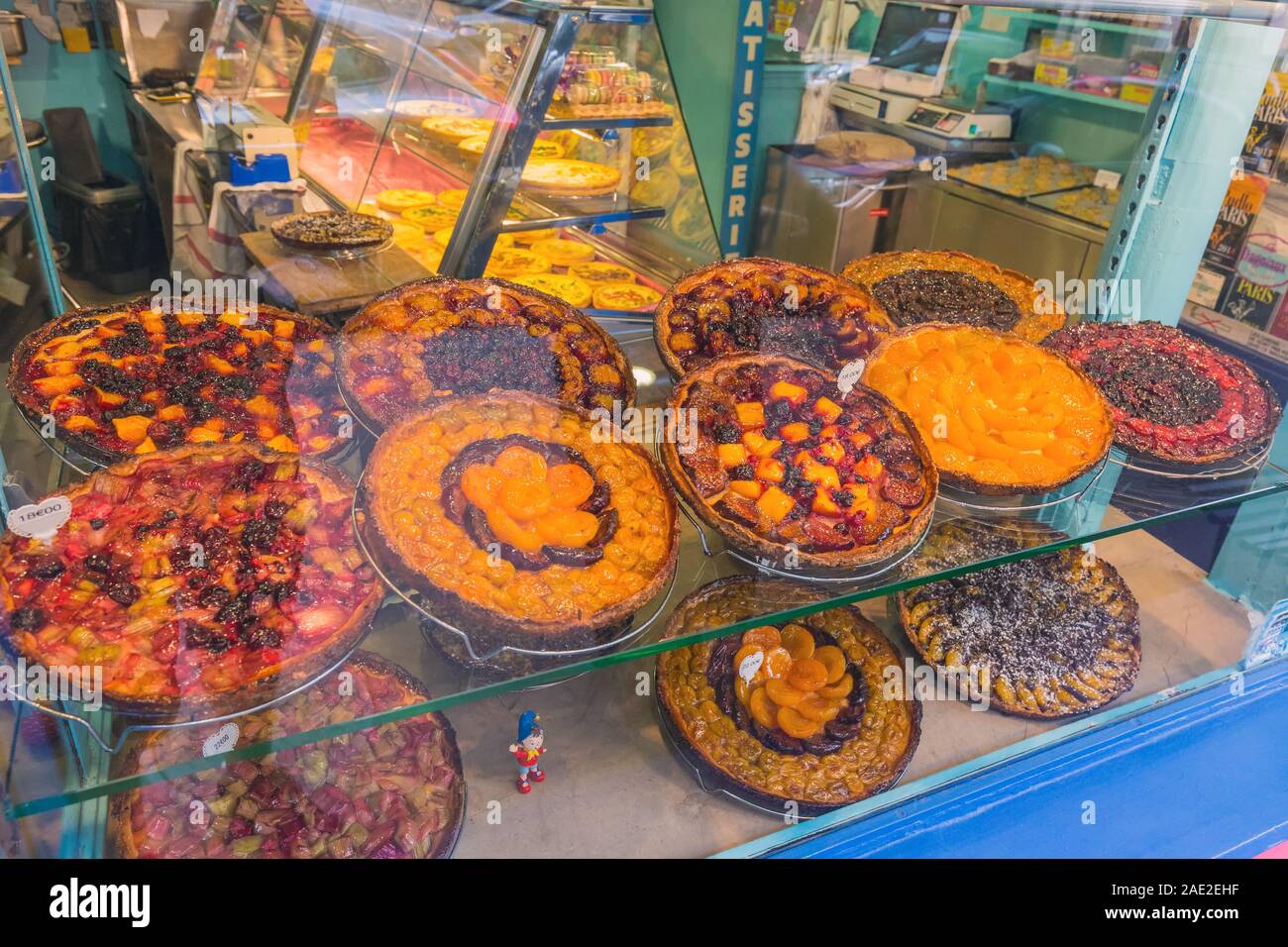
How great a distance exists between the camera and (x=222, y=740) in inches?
62.1

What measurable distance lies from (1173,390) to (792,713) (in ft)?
5.20

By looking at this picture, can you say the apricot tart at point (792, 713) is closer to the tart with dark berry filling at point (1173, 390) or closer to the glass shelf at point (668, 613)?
the glass shelf at point (668, 613)

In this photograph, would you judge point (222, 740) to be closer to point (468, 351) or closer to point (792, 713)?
point (468, 351)

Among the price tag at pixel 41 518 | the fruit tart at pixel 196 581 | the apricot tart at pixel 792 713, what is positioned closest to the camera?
the fruit tart at pixel 196 581

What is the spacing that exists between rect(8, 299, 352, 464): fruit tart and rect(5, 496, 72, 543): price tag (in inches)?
9.4

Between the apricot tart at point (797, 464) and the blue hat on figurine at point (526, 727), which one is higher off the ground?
the apricot tart at point (797, 464)

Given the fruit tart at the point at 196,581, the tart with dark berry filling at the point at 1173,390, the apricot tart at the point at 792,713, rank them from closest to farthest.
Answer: the fruit tart at the point at 196,581 → the apricot tart at the point at 792,713 → the tart with dark berry filling at the point at 1173,390

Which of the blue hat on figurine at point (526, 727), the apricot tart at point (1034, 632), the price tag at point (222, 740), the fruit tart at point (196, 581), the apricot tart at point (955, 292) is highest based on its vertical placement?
the apricot tart at point (955, 292)

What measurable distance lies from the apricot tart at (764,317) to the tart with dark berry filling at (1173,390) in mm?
674

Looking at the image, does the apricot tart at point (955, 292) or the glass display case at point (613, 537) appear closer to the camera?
the glass display case at point (613, 537)

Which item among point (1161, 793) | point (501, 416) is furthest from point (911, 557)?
point (1161, 793)

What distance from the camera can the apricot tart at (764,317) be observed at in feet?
8.59

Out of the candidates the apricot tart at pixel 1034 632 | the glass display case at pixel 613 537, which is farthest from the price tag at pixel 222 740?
the apricot tart at pixel 1034 632

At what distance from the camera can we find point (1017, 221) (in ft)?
22.7
